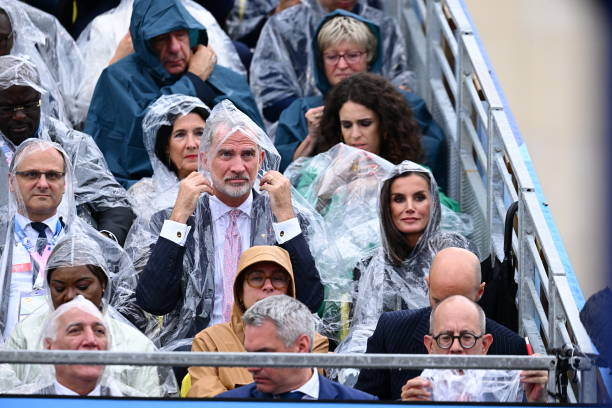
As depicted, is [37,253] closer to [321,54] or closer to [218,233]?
[218,233]

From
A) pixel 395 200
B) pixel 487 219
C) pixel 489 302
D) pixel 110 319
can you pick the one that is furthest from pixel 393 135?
pixel 110 319

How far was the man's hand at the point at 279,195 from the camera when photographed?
5.54 metres

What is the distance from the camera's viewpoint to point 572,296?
5.08m

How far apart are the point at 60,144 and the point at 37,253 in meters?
1.09

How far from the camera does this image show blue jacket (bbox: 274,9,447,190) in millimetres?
7391

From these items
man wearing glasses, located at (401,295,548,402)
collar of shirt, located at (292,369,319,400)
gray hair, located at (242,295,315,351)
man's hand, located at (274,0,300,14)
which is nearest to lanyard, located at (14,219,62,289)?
gray hair, located at (242,295,315,351)

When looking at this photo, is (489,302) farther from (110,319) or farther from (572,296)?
(110,319)

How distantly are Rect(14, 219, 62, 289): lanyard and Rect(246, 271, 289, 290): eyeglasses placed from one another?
0.91m

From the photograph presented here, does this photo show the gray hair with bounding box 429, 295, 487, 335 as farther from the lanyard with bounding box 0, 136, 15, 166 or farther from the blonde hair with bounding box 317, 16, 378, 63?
the blonde hair with bounding box 317, 16, 378, 63

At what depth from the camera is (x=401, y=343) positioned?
4855 mm

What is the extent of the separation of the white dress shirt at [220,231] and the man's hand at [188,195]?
0.05 metres

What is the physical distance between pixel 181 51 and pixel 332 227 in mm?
1607

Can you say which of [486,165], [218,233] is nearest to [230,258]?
[218,233]

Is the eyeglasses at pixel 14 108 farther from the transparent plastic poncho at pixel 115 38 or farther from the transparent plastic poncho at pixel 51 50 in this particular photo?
the transparent plastic poncho at pixel 115 38
